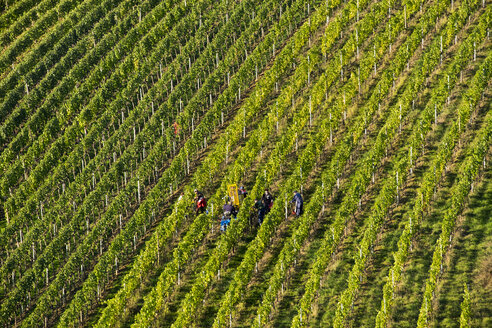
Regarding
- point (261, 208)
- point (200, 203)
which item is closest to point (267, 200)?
point (261, 208)

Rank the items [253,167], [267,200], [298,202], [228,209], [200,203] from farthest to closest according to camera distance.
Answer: [253,167]
[200,203]
[267,200]
[228,209]
[298,202]

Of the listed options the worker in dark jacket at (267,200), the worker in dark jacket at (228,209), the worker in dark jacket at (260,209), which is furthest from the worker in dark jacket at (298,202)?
the worker in dark jacket at (228,209)

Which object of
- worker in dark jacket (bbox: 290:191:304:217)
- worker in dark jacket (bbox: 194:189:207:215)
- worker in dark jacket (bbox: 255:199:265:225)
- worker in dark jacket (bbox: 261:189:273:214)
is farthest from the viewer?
worker in dark jacket (bbox: 194:189:207:215)

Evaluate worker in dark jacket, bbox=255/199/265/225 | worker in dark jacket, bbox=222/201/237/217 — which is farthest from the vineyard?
worker in dark jacket, bbox=222/201/237/217

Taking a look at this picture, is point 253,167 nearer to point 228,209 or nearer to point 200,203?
point 200,203

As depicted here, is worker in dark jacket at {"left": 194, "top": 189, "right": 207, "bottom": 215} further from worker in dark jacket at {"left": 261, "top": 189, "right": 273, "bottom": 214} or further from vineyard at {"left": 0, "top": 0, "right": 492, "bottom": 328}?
worker in dark jacket at {"left": 261, "top": 189, "right": 273, "bottom": 214}

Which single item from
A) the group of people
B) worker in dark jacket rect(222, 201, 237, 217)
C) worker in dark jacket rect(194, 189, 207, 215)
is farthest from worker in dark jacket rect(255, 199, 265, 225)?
worker in dark jacket rect(194, 189, 207, 215)

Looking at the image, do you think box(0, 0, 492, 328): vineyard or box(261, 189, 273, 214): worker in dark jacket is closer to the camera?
box(0, 0, 492, 328): vineyard

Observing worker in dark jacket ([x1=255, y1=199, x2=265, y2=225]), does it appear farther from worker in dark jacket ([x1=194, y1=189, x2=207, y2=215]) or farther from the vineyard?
worker in dark jacket ([x1=194, y1=189, x2=207, y2=215])

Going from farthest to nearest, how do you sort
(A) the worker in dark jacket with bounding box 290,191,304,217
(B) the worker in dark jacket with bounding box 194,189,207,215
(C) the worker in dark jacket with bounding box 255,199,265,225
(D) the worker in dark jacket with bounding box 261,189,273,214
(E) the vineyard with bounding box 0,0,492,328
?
(B) the worker in dark jacket with bounding box 194,189,207,215, (D) the worker in dark jacket with bounding box 261,189,273,214, (C) the worker in dark jacket with bounding box 255,199,265,225, (A) the worker in dark jacket with bounding box 290,191,304,217, (E) the vineyard with bounding box 0,0,492,328
